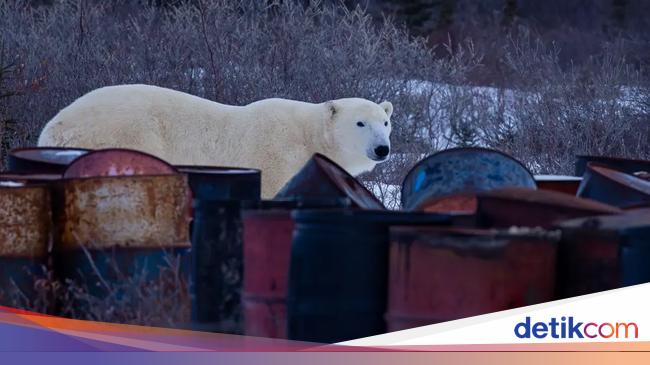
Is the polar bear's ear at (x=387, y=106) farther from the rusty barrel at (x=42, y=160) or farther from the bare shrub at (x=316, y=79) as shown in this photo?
the rusty barrel at (x=42, y=160)

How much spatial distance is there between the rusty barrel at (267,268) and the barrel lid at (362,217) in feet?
0.55

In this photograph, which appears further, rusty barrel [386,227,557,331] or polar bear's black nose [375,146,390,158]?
polar bear's black nose [375,146,390,158]

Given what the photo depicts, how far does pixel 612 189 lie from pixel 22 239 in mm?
2073

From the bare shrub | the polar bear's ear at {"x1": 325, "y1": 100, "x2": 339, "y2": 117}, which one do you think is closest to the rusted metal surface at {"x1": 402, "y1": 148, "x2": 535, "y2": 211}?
the polar bear's ear at {"x1": 325, "y1": 100, "x2": 339, "y2": 117}

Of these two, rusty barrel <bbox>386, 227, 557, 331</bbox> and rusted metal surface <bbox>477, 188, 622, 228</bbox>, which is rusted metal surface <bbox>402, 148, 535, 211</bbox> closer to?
rusted metal surface <bbox>477, 188, 622, 228</bbox>

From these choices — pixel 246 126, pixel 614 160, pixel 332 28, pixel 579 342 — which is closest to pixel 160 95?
pixel 246 126

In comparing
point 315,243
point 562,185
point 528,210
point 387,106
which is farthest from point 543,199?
point 387,106

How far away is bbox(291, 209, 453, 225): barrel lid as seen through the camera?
2656 millimetres

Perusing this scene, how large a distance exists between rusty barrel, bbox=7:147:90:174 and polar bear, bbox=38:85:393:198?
136 centimetres

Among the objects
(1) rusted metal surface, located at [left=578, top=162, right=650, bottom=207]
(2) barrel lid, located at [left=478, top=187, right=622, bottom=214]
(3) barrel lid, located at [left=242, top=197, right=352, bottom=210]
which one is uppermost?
(1) rusted metal surface, located at [left=578, top=162, right=650, bottom=207]

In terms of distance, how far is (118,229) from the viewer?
9.83ft

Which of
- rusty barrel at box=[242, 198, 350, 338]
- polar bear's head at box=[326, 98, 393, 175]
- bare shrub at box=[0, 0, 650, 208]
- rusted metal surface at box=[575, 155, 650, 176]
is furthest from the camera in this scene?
bare shrub at box=[0, 0, 650, 208]

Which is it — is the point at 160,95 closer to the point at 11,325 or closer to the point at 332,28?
the point at 11,325

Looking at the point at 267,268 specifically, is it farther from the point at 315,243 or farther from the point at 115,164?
the point at 115,164
